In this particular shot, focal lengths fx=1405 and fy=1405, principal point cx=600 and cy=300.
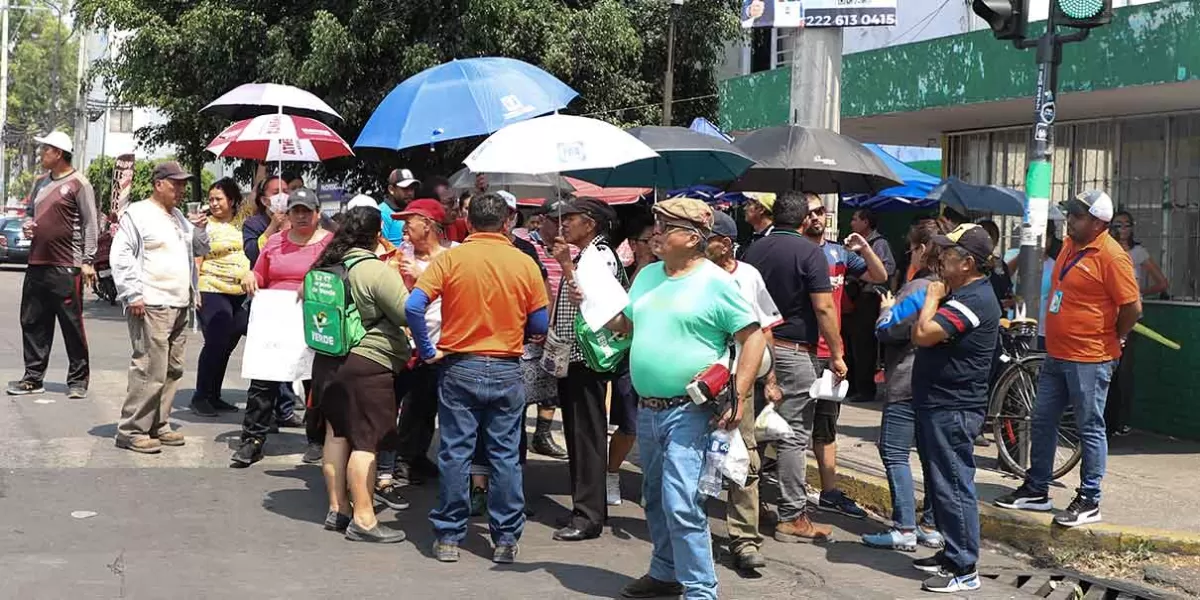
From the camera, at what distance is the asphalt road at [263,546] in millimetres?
→ 6465

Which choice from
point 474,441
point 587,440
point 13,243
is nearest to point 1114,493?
point 587,440

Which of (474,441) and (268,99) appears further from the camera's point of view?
(268,99)

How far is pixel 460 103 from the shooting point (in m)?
9.88

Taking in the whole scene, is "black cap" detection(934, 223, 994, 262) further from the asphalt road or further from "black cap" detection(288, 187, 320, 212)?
"black cap" detection(288, 187, 320, 212)

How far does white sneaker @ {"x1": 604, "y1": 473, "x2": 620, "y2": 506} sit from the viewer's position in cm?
848

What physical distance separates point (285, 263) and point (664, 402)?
3.45 metres

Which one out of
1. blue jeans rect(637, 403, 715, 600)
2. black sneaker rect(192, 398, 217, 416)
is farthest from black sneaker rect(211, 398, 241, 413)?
blue jeans rect(637, 403, 715, 600)

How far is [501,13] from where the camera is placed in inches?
748

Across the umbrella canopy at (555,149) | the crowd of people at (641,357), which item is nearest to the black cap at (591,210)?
the crowd of people at (641,357)

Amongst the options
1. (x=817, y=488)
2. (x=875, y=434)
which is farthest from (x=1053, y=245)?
(x=817, y=488)

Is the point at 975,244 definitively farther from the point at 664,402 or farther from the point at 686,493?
the point at 686,493

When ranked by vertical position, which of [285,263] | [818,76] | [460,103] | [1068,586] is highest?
[818,76]

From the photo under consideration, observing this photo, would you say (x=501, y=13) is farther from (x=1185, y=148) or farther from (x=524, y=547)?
(x=524, y=547)

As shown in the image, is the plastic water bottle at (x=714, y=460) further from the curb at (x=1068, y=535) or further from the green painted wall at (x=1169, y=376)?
the green painted wall at (x=1169, y=376)
